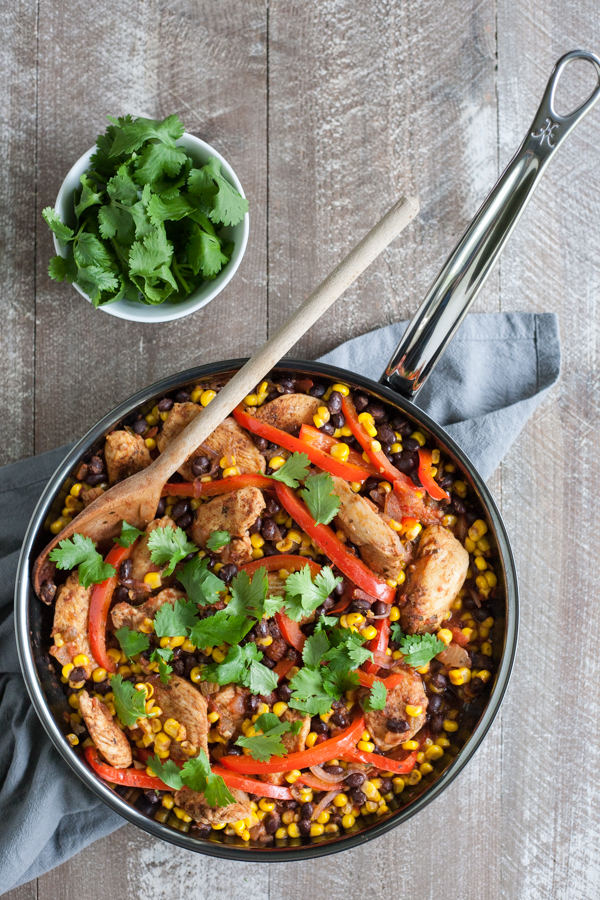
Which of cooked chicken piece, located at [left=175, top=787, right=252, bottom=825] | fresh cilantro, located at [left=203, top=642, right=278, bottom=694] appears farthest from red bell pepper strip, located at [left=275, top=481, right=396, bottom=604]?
cooked chicken piece, located at [left=175, top=787, right=252, bottom=825]

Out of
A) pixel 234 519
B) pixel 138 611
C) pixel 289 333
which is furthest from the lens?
pixel 138 611

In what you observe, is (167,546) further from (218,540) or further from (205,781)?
(205,781)

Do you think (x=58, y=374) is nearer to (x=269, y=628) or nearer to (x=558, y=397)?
(x=269, y=628)

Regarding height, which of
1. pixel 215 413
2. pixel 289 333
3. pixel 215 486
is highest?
pixel 289 333

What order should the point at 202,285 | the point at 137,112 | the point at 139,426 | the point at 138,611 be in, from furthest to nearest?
the point at 137,112
the point at 202,285
the point at 139,426
the point at 138,611

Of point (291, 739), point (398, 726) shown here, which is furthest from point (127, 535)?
point (398, 726)
